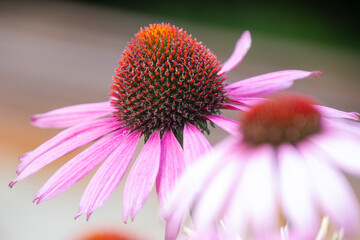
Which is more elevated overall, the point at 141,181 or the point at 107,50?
the point at 141,181

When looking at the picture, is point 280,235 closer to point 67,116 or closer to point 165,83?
point 165,83

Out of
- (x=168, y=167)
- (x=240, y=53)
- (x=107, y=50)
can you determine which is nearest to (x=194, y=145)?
(x=168, y=167)

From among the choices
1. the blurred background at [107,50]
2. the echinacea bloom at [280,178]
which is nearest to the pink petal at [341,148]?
the echinacea bloom at [280,178]

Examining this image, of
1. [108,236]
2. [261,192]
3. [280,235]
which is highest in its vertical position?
[261,192]

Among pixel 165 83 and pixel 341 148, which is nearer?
pixel 341 148

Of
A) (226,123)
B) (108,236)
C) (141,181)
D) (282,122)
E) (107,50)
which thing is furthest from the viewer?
(107,50)

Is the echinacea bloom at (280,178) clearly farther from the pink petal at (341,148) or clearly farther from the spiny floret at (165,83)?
the spiny floret at (165,83)
